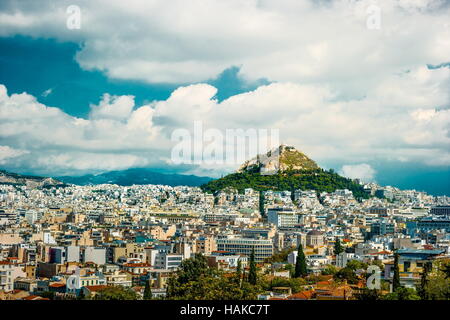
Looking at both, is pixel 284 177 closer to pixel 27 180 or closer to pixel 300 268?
pixel 27 180

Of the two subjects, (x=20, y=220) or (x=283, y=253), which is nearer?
Result: (x=283, y=253)

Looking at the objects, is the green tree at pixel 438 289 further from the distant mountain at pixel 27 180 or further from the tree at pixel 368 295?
the distant mountain at pixel 27 180

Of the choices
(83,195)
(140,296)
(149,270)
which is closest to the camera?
(140,296)

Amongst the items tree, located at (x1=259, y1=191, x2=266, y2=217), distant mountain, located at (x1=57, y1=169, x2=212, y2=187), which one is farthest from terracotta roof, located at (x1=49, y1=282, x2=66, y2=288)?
distant mountain, located at (x1=57, y1=169, x2=212, y2=187)

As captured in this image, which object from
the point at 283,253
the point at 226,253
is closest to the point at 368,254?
the point at 283,253

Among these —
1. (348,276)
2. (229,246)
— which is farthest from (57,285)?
(229,246)

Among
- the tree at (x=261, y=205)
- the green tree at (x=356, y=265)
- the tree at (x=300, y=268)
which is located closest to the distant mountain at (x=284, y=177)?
the tree at (x=261, y=205)
